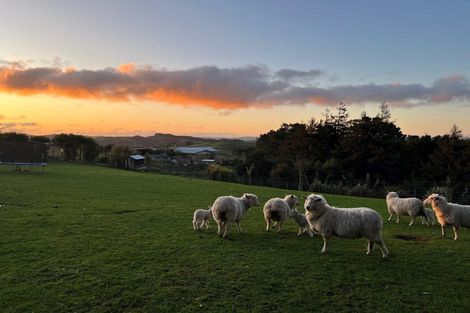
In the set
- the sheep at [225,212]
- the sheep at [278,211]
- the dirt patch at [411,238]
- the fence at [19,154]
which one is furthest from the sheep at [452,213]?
the fence at [19,154]

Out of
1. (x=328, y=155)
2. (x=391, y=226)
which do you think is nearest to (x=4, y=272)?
(x=391, y=226)

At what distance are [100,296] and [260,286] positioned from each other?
341cm

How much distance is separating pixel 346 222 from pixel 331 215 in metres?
0.58

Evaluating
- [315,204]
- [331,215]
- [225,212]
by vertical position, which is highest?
[315,204]

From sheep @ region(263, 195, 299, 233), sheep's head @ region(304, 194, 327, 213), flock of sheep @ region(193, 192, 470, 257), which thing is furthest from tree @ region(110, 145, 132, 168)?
sheep's head @ region(304, 194, 327, 213)

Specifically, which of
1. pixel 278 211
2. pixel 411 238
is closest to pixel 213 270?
pixel 278 211

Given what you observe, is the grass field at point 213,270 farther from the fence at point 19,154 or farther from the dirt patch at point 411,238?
the fence at point 19,154

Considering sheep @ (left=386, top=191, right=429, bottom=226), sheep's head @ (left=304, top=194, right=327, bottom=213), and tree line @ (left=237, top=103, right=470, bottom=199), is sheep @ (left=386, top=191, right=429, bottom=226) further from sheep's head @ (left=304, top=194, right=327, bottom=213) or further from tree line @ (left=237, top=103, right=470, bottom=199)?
tree line @ (left=237, top=103, right=470, bottom=199)

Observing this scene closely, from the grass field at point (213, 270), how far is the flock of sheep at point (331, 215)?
0.55 meters

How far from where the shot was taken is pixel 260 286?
819cm

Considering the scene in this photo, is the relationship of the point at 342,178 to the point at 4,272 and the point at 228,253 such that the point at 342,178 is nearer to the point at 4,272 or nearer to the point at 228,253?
the point at 228,253

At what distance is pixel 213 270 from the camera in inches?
361

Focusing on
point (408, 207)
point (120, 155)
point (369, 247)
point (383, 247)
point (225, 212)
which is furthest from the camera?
point (120, 155)

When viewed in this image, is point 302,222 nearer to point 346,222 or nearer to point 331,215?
point 331,215
